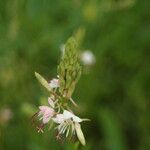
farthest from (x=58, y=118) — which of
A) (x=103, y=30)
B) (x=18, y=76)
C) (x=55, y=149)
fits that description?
(x=103, y=30)

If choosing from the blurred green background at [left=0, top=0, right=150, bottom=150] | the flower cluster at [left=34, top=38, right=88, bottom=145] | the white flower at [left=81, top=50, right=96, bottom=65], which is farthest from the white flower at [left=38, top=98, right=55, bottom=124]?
the white flower at [left=81, top=50, right=96, bottom=65]

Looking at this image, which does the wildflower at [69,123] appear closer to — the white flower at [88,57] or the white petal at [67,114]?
the white petal at [67,114]

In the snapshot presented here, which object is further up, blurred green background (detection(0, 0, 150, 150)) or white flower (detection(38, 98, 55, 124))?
blurred green background (detection(0, 0, 150, 150))

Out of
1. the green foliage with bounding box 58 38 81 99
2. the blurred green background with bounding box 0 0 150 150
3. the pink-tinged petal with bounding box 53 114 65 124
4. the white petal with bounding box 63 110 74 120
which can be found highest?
the blurred green background with bounding box 0 0 150 150

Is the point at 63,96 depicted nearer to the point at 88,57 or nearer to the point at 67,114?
the point at 67,114

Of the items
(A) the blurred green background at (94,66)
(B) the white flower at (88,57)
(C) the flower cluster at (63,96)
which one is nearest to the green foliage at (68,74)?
(C) the flower cluster at (63,96)

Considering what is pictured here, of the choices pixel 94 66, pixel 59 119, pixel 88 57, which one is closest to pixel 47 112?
pixel 59 119

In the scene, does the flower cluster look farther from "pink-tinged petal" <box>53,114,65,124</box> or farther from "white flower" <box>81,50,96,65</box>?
"white flower" <box>81,50,96,65</box>
